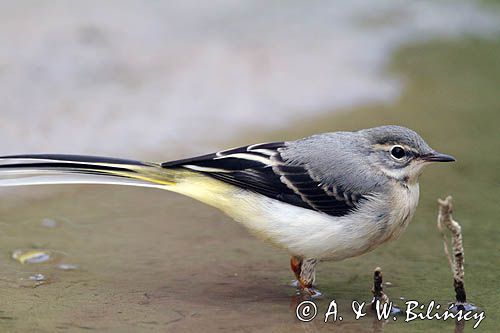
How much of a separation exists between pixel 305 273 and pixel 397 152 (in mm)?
1168

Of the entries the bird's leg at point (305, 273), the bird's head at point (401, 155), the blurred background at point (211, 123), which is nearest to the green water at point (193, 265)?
the blurred background at point (211, 123)

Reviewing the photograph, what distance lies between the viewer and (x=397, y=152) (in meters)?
7.25

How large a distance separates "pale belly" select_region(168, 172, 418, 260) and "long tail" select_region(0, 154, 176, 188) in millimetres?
758

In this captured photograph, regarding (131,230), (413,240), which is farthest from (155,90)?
(413,240)

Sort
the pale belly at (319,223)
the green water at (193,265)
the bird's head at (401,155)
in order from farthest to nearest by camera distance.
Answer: the bird's head at (401,155)
the pale belly at (319,223)
the green water at (193,265)

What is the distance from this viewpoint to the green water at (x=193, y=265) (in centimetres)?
654

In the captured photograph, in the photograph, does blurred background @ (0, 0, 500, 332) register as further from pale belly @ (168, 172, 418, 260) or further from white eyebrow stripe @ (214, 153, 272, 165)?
white eyebrow stripe @ (214, 153, 272, 165)

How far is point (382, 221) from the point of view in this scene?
22.7 feet

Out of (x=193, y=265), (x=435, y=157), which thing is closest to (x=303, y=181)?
(x=435, y=157)

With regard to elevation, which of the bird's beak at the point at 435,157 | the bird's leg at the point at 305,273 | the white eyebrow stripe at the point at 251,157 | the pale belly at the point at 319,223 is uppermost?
the white eyebrow stripe at the point at 251,157

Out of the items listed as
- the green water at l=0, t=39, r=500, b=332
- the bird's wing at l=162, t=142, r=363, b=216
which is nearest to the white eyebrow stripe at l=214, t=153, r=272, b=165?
the bird's wing at l=162, t=142, r=363, b=216

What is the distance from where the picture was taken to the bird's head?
283 inches

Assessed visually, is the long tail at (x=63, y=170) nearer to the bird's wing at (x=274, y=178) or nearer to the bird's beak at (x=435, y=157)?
the bird's wing at (x=274, y=178)

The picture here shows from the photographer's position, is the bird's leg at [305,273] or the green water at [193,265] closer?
the green water at [193,265]
